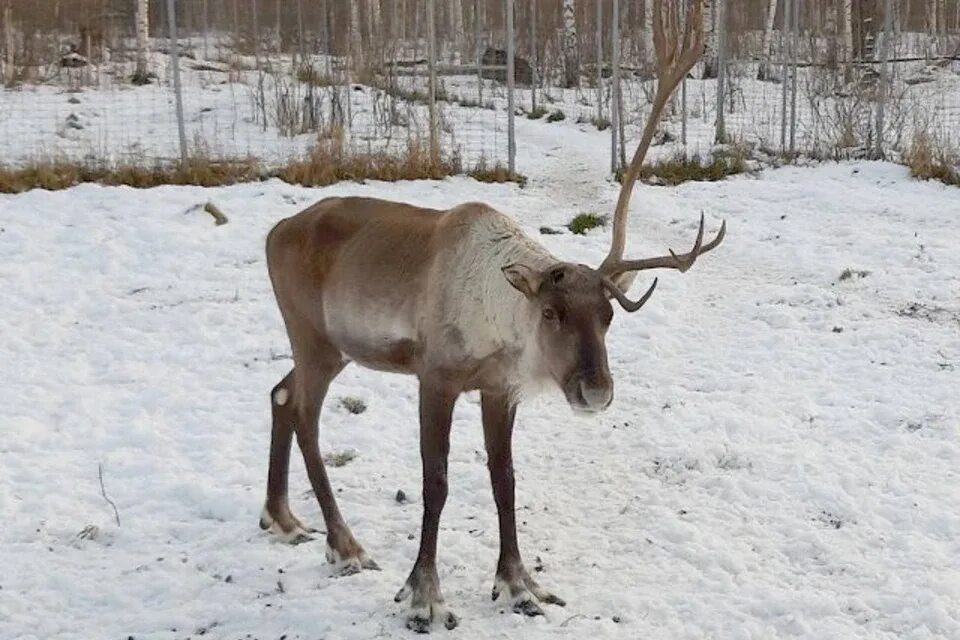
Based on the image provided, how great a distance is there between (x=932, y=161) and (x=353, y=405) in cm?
912

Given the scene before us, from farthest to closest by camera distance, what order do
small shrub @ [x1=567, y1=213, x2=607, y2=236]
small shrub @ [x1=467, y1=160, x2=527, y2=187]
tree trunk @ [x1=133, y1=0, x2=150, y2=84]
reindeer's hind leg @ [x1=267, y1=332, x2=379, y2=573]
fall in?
1. tree trunk @ [x1=133, y1=0, x2=150, y2=84]
2. small shrub @ [x1=467, y1=160, x2=527, y2=187]
3. small shrub @ [x1=567, y1=213, x2=607, y2=236]
4. reindeer's hind leg @ [x1=267, y1=332, x2=379, y2=573]

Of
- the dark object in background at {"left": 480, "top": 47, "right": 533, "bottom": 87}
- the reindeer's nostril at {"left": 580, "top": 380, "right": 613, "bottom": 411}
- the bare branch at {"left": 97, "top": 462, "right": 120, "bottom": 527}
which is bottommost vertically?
the bare branch at {"left": 97, "top": 462, "right": 120, "bottom": 527}

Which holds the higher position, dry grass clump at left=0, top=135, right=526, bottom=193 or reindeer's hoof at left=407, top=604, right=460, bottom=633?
dry grass clump at left=0, top=135, right=526, bottom=193

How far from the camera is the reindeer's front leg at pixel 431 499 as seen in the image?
147 inches

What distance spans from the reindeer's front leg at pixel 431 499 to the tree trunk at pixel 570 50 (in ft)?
66.0

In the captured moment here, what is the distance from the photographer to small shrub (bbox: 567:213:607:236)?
9711mm

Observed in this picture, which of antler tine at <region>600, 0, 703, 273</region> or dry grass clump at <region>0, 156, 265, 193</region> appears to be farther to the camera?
dry grass clump at <region>0, 156, 265, 193</region>

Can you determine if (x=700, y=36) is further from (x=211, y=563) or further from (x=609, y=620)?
(x=211, y=563)

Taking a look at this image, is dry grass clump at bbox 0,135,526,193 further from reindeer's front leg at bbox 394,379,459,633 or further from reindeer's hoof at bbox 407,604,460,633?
reindeer's hoof at bbox 407,604,460,633

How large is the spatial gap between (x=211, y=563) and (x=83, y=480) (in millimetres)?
1118

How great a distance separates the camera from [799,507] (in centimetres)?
462

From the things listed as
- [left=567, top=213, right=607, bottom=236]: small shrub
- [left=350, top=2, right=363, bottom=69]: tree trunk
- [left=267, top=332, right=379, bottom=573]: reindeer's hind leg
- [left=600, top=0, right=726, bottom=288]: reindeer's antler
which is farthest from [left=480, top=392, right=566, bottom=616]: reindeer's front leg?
[left=350, top=2, right=363, bottom=69]: tree trunk

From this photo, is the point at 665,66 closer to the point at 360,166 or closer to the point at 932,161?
the point at 360,166

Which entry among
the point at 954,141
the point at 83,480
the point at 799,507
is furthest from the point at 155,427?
the point at 954,141
